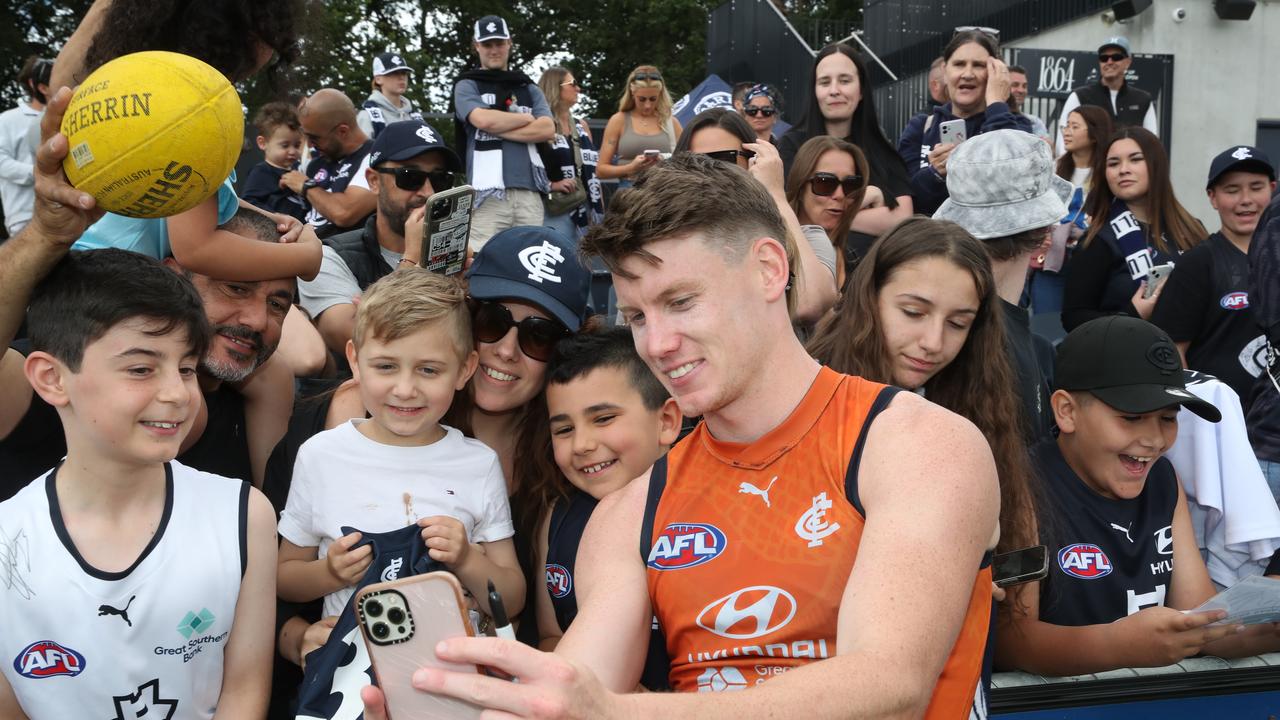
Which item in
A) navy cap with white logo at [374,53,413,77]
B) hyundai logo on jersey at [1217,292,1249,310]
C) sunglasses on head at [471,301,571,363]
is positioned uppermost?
navy cap with white logo at [374,53,413,77]

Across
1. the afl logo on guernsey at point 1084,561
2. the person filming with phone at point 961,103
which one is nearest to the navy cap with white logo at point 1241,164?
the person filming with phone at point 961,103

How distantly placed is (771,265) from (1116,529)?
2002mm

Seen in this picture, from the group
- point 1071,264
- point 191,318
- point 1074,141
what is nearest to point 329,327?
point 191,318

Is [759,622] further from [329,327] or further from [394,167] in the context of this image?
[394,167]

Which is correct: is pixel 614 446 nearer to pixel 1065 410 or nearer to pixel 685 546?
pixel 685 546

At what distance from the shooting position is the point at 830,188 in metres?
5.68

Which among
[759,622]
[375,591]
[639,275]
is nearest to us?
[375,591]

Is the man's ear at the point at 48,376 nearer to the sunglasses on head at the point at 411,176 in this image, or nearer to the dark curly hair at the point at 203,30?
the dark curly hair at the point at 203,30

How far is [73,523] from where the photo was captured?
2.96 m

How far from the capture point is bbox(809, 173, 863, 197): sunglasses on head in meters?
5.67

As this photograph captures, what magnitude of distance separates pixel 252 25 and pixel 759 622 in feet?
8.57

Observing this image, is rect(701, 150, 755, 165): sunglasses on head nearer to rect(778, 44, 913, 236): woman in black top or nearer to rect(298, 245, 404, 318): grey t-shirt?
rect(778, 44, 913, 236): woman in black top

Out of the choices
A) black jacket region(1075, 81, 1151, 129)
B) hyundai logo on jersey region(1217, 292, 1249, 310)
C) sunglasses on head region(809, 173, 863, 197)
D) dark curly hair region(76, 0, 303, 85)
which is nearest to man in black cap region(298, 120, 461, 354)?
dark curly hair region(76, 0, 303, 85)

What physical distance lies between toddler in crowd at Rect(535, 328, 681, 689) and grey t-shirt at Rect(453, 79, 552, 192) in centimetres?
445
